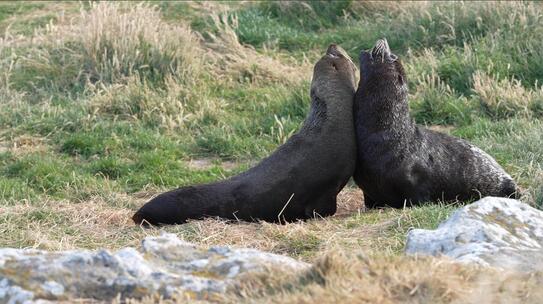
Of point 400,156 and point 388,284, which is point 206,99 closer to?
point 400,156

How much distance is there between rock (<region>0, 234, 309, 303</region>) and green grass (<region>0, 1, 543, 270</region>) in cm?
216

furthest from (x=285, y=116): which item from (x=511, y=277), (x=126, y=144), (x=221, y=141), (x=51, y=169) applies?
(x=511, y=277)

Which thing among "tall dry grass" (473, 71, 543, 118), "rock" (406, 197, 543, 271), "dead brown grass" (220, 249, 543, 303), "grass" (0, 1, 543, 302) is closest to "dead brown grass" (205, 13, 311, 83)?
"grass" (0, 1, 543, 302)

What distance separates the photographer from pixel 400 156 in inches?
320

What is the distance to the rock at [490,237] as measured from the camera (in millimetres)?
5195

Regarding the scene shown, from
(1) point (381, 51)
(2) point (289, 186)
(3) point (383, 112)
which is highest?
(1) point (381, 51)

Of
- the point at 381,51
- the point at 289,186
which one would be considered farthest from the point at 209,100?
the point at 289,186

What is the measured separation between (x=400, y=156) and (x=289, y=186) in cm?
89

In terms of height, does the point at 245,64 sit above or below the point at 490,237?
below

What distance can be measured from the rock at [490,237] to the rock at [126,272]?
86 centimetres

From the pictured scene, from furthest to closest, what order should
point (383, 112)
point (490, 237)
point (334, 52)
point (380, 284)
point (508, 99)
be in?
point (508, 99) < point (334, 52) < point (383, 112) < point (490, 237) < point (380, 284)

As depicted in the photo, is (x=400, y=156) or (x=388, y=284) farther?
(x=400, y=156)

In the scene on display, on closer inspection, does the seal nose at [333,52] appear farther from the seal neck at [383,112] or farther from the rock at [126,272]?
the rock at [126,272]

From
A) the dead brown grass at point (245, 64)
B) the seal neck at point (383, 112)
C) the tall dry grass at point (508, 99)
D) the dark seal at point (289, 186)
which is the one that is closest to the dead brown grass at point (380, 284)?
the dark seal at point (289, 186)
